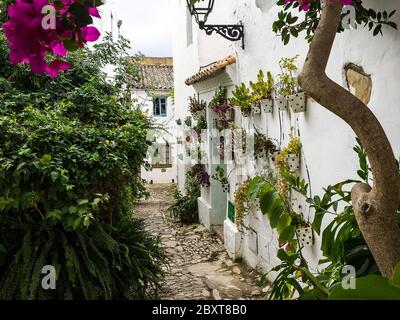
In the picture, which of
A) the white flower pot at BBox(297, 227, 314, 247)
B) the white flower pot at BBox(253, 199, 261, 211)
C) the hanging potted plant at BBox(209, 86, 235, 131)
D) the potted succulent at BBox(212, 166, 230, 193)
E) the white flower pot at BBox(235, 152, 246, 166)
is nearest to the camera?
the white flower pot at BBox(297, 227, 314, 247)

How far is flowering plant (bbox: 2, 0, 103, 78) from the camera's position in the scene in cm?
125

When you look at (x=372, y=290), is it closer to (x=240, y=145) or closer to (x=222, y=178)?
(x=240, y=145)

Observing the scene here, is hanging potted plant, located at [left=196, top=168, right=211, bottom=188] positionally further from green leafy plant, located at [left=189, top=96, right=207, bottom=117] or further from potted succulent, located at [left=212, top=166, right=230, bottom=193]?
green leafy plant, located at [left=189, top=96, right=207, bottom=117]

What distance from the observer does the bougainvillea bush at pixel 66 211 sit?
3541mm

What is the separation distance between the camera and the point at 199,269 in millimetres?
6184

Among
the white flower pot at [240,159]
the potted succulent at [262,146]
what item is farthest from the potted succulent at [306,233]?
the white flower pot at [240,159]

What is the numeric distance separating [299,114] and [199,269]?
311 cm

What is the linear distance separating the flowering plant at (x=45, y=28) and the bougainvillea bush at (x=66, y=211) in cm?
223

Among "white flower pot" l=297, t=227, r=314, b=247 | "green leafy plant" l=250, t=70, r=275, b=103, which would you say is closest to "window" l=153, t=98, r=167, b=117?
"green leafy plant" l=250, t=70, r=275, b=103

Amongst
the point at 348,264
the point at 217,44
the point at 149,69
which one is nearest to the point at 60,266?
the point at 348,264

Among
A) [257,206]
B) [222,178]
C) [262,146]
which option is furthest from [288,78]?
[222,178]

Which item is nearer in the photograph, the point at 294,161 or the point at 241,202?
the point at 294,161

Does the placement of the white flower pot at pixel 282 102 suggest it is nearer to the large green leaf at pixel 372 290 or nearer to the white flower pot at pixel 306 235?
the white flower pot at pixel 306 235

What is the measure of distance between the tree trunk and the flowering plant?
852 mm
